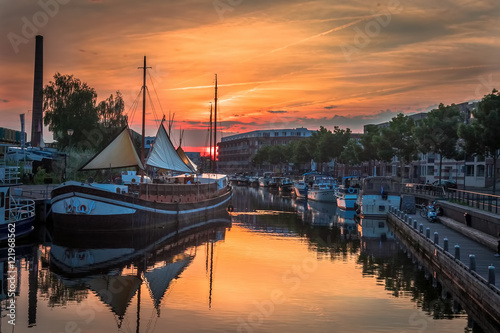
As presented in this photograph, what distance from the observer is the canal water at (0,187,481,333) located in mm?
19922

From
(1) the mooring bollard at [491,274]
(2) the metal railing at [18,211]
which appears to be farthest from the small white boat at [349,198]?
(1) the mooring bollard at [491,274]

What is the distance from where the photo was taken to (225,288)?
2502cm

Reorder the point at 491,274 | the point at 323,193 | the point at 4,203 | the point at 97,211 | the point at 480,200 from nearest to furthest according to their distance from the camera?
1. the point at 491,274
2. the point at 4,203
3. the point at 97,211
4. the point at 480,200
5. the point at 323,193

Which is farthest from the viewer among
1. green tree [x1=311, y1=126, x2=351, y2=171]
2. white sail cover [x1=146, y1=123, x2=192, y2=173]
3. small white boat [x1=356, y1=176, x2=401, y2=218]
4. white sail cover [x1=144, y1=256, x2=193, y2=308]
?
green tree [x1=311, y1=126, x2=351, y2=171]

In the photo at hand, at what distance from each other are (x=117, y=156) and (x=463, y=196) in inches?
1124

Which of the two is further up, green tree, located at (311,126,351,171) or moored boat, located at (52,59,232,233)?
green tree, located at (311,126,351,171)

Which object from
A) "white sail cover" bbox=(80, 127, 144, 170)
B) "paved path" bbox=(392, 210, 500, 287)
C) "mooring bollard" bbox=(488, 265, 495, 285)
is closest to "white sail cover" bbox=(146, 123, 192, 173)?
"white sail cover" bbox=(80, 127, 144, 170)

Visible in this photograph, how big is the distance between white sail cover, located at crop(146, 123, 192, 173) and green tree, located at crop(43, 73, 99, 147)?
3093cm

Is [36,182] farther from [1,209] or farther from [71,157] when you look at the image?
[1,209]

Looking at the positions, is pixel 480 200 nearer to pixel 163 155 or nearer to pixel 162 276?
pixel 162 276

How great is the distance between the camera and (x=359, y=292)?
81.3ft

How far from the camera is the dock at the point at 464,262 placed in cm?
1972

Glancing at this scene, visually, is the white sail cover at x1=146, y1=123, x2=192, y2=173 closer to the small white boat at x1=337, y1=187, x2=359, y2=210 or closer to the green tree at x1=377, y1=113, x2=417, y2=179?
the small white boat at x1=337, y1=187, x2=359, y2=210

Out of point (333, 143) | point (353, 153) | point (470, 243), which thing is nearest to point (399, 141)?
point (353, 153)
